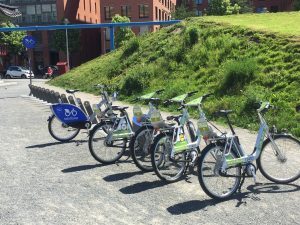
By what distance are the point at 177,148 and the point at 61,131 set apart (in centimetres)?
462

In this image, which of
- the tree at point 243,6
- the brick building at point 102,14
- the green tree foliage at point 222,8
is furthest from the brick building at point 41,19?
the tree at point 243,6

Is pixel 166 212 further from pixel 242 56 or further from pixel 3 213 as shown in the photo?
pixel 242 56

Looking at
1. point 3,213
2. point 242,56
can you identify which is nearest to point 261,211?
point 3,213

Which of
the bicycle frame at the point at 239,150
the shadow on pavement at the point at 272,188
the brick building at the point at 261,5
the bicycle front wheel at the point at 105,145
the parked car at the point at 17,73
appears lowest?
the parked car at the point at 17,73

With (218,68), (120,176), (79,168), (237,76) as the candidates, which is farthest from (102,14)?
(120,176)

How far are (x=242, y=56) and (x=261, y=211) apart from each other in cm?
1137

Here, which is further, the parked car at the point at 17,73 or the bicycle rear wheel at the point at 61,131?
the parked car at the point at 17,73

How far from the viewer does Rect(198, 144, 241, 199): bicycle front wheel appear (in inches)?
228

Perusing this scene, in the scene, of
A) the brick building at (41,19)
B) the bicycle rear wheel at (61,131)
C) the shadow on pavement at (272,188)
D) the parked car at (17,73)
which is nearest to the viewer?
the shadow on pavement at (272,188)

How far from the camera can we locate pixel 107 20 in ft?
226

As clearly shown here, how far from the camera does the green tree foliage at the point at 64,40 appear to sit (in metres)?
58.2

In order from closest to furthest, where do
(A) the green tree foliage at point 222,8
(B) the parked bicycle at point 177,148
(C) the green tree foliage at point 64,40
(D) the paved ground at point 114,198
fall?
(D) the paved ground at point 114,198 < (B) the parked bicycle at point 177,148 < (C) the green tree foliage at point 64,40 < (A) the green tree foliage at point 222,8

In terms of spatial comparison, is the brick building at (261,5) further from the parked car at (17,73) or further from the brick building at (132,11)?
the parked car at (17,73)

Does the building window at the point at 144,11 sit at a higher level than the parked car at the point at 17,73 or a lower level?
higher
